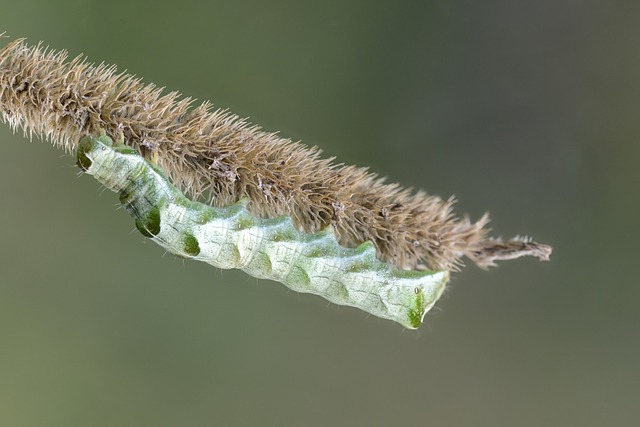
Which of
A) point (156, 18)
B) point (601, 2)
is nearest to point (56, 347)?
point (156, 18)

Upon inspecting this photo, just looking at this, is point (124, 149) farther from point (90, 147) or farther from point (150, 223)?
point (150, 223)

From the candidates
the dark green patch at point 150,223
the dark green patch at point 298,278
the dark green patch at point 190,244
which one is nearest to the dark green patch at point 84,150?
the dark green patch at point 150,223

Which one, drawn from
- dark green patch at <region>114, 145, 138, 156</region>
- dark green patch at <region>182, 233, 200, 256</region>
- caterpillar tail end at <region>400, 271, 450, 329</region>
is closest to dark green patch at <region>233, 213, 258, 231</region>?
dark green patch at <region>182, 233, 200, 256</region>

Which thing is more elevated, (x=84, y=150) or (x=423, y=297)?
(x=423, y=297)

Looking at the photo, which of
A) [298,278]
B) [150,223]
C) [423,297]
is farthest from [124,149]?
[423,297]

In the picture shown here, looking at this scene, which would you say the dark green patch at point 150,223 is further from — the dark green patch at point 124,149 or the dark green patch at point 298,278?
the dark green patch at point 298,278

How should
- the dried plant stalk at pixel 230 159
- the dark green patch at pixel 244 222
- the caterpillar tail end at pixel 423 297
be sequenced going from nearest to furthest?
1. the dried plant stalk at pixel 230 159
2. the dark green patch at pixel 244 222
3. the caterpillar tail end at pixel 423 297

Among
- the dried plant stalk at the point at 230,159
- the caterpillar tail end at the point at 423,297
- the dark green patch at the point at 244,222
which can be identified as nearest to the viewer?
the dried plant stalk at the point at 230,159
